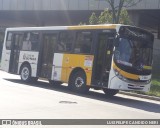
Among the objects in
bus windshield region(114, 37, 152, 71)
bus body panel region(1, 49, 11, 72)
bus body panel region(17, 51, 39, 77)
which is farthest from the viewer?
bus body panel region(1, 49, 11, 72)

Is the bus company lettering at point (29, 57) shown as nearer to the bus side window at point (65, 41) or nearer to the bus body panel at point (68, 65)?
the bus body panel at point (68, 65)

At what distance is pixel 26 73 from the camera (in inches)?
800

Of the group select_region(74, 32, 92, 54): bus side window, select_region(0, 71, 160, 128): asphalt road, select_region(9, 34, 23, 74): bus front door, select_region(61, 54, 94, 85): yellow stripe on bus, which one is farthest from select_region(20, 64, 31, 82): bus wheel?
select_region(0, 71, 160, 128): asphalt road

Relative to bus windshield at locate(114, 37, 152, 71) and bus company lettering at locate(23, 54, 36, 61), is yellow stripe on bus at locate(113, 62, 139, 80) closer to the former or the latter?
bus windshield at locate(114, 37, 152, 71)

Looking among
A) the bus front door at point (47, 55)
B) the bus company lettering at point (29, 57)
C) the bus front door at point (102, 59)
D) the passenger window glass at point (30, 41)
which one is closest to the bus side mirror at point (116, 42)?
the bus front door at point (102, 59)

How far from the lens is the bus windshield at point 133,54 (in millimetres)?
15507

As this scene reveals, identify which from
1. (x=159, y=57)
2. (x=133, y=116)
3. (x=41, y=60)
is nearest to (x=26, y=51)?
(x=41, y=60)

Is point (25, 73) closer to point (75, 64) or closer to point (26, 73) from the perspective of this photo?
point (26, 73)

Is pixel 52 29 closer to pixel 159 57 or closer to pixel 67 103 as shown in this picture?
pixel 67 103

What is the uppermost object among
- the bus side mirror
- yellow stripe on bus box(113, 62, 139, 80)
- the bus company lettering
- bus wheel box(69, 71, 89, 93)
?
the bus side mirror

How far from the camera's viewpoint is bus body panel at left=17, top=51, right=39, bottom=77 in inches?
777

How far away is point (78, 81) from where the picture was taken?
17.1 meters

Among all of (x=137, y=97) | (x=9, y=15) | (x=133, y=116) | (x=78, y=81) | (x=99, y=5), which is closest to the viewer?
(x=133, y=116)

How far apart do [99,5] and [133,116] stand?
1220 inches
